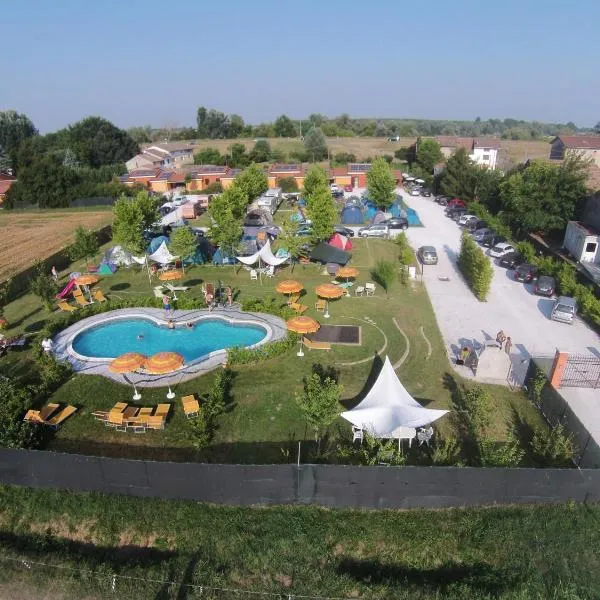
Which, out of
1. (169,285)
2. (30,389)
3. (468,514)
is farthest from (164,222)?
(468,514)

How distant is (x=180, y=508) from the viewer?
498 inches

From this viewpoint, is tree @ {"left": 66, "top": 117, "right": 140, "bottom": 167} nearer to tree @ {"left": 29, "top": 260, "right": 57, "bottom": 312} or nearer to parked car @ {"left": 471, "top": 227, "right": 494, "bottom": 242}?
tree @ {"left": 29, "top": 260, "right": 57, "bottom": 312}

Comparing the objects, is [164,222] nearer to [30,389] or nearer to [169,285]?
[169,285]

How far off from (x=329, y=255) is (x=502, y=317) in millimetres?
12468

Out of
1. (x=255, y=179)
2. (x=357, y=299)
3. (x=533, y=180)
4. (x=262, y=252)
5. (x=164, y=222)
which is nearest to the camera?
(x=357, y=299)

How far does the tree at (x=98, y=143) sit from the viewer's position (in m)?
81.1

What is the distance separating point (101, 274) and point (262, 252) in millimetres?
12429

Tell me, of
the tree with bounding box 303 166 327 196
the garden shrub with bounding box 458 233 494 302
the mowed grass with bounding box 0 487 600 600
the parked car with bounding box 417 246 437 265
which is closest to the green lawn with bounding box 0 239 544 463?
the mowed grass with bounding box 0 487 600 600

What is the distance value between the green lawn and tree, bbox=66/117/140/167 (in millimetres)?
65431

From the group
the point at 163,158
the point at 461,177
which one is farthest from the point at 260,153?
the point at 461,177

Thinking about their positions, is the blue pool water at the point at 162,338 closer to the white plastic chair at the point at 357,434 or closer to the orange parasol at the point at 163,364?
the orange parasol at the point at 163,364

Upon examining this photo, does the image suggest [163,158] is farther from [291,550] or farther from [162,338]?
[291,550]

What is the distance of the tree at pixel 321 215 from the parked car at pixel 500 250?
13137mm

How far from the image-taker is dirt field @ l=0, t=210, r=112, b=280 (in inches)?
1489
